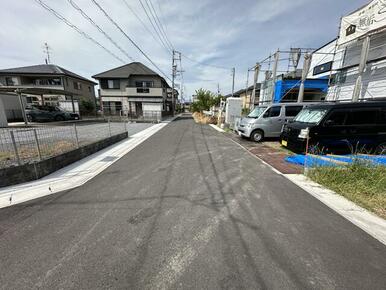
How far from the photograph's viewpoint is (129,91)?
2353 cm

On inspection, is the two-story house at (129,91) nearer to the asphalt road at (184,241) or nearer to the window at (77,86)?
the window at (77,86)

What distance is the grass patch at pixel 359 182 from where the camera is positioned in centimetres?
290

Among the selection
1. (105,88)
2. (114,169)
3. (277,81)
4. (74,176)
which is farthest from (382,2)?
(105,88)

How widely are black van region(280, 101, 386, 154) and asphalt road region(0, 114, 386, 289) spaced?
2541mm

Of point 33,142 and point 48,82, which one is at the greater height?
point 48,82

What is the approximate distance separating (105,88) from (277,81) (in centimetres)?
2292

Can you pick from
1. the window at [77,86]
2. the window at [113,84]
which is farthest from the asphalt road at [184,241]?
the window at [77,86]

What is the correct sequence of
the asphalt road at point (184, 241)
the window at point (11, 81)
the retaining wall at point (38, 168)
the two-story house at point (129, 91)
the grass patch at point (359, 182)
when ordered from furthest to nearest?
the two-story house at point (129, 91) < the window at point (11, 81) < the retaining wall at point (38, 168) < the grass patch at point (359, 182) < the asphalt road at point (184, 241)

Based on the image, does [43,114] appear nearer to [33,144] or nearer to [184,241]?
[33,144]

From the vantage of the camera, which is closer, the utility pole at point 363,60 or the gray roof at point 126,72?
the utility pole at point 363,60

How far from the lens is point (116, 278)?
5.25ft

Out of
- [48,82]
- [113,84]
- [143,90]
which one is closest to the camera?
[48,82]

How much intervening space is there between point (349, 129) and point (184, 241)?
19.1ft

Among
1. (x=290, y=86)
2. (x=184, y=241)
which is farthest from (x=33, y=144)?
(x=290, y=86)
